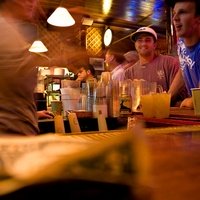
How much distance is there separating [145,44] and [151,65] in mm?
276

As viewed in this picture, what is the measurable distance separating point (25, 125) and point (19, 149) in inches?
44.4

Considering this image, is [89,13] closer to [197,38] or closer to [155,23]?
[155,23]

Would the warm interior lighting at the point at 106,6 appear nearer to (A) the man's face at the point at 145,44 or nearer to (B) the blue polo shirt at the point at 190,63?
(A) the man's face at the point at 145,44

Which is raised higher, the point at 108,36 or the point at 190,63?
the point at 108,36

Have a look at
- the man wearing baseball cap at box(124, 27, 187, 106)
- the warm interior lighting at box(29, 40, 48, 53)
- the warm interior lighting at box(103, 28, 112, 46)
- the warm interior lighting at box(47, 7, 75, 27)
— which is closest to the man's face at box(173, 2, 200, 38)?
the man wearing baseball cap at box(124, 27, 187, 106)

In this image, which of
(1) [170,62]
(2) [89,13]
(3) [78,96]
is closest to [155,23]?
(2) [89,13]

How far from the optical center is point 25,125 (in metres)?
1.59

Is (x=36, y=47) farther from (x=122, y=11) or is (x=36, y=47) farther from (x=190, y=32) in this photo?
(x=122, y=11)

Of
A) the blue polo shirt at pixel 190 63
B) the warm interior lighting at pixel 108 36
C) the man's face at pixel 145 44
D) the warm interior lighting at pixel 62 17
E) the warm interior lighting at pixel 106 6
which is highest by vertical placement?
the warm interior lighting at pixel 106 6

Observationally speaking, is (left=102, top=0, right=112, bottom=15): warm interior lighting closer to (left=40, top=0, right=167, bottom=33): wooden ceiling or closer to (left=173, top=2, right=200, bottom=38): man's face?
(left=40, top=0, right=167, bottom=33): wooden ceiling

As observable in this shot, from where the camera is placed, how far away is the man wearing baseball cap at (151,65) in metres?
3.60

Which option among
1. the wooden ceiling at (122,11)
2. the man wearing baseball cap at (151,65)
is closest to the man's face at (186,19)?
the man wearing baseball cap at (151,65)

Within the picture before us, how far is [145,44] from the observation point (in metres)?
3.74

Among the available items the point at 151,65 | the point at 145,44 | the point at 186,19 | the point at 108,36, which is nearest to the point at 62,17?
the point at 145,44
